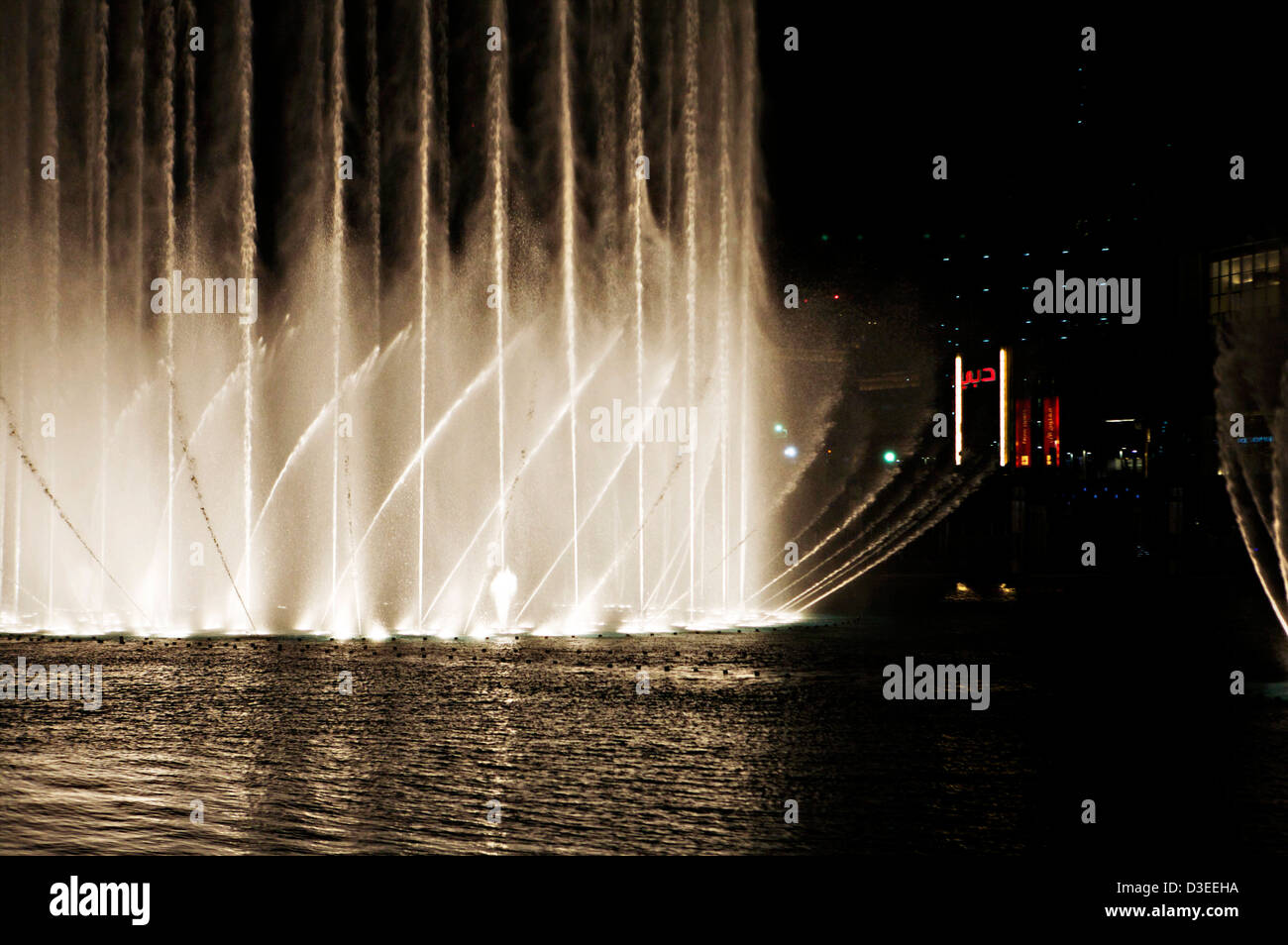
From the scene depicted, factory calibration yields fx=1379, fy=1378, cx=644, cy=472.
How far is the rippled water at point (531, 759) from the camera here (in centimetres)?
830

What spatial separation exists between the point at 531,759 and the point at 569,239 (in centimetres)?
1513

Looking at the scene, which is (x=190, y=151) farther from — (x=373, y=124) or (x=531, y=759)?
(x=531, y=759)

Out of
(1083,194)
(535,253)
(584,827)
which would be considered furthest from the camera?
(1083,194)

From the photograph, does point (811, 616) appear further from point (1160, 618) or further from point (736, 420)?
point (1160, 618)

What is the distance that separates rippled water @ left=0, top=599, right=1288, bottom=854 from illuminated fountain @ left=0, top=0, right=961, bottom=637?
287 inches

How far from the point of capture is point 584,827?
8.40 m

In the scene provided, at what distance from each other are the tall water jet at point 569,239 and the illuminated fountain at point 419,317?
51mm
